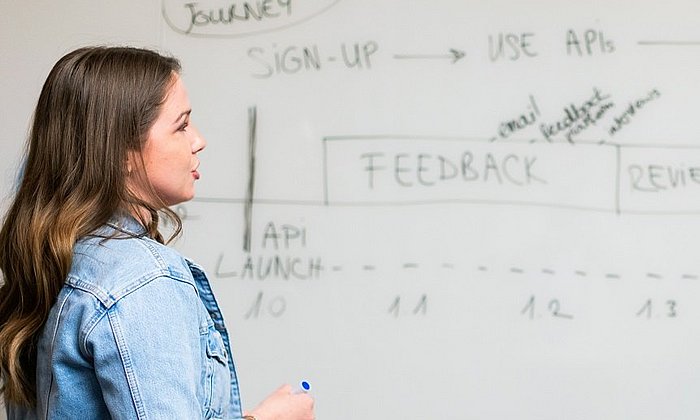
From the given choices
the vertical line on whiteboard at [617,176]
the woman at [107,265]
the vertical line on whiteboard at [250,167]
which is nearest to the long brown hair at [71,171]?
→ the woman at [107,265]

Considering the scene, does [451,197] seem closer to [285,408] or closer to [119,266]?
[285,408]

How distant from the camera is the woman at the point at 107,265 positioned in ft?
Result: 3.08

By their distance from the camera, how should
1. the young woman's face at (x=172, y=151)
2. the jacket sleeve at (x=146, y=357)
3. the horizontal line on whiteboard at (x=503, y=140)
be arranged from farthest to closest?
the horizontal line on whiteboard at (x=503, y=140), the young woman's face at (x=172, y=151), the jacket sleeve at (x=146, y=357)

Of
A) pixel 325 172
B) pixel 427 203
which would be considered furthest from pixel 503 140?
pixel 325 172

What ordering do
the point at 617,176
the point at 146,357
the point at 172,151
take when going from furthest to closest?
1. the point at 617,176
2. the point at 172,151
3. the point at 146,357

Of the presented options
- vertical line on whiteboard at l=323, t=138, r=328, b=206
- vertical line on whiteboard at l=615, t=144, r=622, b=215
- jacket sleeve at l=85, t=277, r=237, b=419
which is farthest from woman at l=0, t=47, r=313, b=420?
vertical line on whiteboard at l=615, t=144, r=622, b=215

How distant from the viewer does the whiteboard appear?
1691mm

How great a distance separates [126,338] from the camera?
93 cm

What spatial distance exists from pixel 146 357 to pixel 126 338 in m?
0.03

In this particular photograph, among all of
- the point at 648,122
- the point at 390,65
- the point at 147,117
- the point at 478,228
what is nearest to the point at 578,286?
the point at 478,228

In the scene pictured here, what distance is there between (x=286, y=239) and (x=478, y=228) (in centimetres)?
35

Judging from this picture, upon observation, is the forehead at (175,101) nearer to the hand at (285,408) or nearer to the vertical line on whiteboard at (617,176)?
the hand at (285,408)

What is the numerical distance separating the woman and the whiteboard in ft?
2.12

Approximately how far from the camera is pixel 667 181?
169 cm
